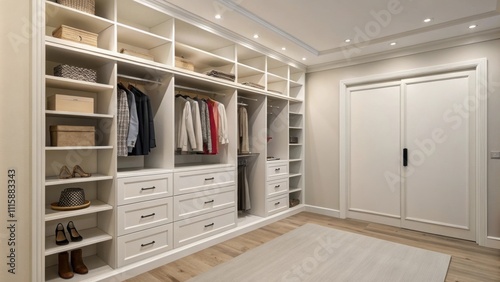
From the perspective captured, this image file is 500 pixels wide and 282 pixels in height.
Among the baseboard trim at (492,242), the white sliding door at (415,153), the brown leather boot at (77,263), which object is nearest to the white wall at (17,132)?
the brown leather boot at (77,263)

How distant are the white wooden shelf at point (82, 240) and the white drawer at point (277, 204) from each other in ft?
7.49

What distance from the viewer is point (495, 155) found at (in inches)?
126

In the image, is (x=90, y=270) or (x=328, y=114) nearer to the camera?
(x=90, y=270)

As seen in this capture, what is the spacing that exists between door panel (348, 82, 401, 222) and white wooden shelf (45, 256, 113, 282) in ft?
11.8

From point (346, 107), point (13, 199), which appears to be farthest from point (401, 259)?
point (13, 199)

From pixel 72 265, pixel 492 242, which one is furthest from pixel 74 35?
pixel 492 242

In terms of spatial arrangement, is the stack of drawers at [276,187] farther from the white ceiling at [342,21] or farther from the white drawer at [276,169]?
the white ceiling at [342,21]

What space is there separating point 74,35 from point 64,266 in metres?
1.89

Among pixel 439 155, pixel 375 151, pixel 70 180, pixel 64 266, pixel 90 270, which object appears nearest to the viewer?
pixel 70 180

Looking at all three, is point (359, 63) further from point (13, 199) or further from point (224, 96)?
point (13, 199)

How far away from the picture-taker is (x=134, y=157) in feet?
9.98

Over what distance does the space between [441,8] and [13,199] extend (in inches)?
163

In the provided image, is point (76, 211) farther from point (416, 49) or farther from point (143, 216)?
point (416, 49)

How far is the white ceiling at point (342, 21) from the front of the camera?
8.72 feet
